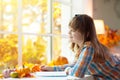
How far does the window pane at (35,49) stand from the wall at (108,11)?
1258 millimetres

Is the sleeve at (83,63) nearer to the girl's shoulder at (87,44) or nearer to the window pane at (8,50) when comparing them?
the girl's shoulder at (87,44)

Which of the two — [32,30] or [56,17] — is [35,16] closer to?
[32,30]

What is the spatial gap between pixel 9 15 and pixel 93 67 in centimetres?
145

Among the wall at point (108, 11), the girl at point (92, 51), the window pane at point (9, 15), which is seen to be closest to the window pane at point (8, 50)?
the window pane at point (9, 15)

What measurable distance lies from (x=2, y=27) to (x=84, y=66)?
1510 millimetres

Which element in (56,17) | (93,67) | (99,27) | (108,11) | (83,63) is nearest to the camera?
(83,63)

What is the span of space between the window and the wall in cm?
61

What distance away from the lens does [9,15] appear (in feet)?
11.0

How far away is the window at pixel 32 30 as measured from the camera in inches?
129

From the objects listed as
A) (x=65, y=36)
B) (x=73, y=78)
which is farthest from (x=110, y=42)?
(x=73, y=78)

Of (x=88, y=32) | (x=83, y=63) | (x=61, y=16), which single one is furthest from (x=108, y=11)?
(x=83, y=63)

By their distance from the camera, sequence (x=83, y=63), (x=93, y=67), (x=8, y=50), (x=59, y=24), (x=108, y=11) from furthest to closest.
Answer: (x=108, y=11), (x=59, y=24), (x=8, y=50), (x=93, y=67), (x=83, y=63)

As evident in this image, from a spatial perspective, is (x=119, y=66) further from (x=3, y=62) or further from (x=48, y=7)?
(x=48, y=7)

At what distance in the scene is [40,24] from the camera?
3.84 meters
